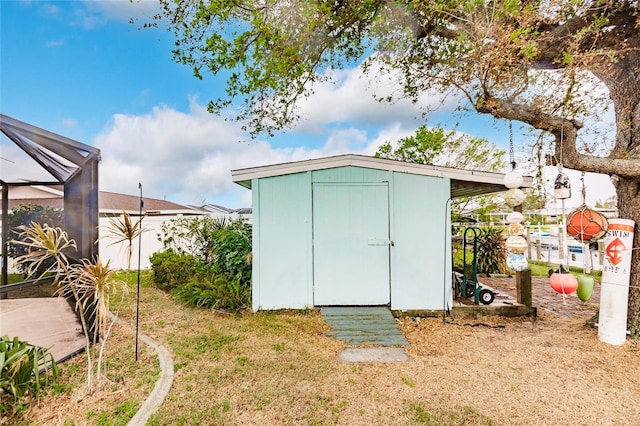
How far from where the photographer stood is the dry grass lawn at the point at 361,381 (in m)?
2.63

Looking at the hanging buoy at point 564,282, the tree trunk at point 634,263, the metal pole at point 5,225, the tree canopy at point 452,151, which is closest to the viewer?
the hanging buoy at point 564,282

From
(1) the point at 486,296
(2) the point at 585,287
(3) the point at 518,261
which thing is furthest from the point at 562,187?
(1) the point at 486,296

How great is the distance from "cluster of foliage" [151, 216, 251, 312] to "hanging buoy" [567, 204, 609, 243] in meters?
4.85

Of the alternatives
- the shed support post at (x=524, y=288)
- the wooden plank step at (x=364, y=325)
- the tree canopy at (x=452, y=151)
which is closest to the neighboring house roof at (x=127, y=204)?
the tree canopy at (x=452, y=151)

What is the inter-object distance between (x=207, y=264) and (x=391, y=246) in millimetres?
4682

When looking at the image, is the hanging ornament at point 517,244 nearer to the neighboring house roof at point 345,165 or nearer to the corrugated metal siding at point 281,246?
the neighboring house roof at point 345,165

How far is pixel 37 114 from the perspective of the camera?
5602mm

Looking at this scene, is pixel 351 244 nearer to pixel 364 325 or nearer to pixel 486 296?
pixel 364 325

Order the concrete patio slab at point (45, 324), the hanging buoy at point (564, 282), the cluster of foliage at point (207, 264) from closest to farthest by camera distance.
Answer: the hanging buoy at point (564, 282)
the concrete patio slab at point (45, 324)
the cluster of foliage at point (207, 264)

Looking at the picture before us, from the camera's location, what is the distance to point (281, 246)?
18.0 feet

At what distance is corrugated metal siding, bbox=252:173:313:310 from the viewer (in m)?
5.46

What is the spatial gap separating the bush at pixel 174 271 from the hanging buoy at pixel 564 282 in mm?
6639

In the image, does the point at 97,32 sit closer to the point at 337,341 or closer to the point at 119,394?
the point at 119,394

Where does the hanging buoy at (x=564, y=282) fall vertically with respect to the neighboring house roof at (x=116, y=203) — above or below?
below
